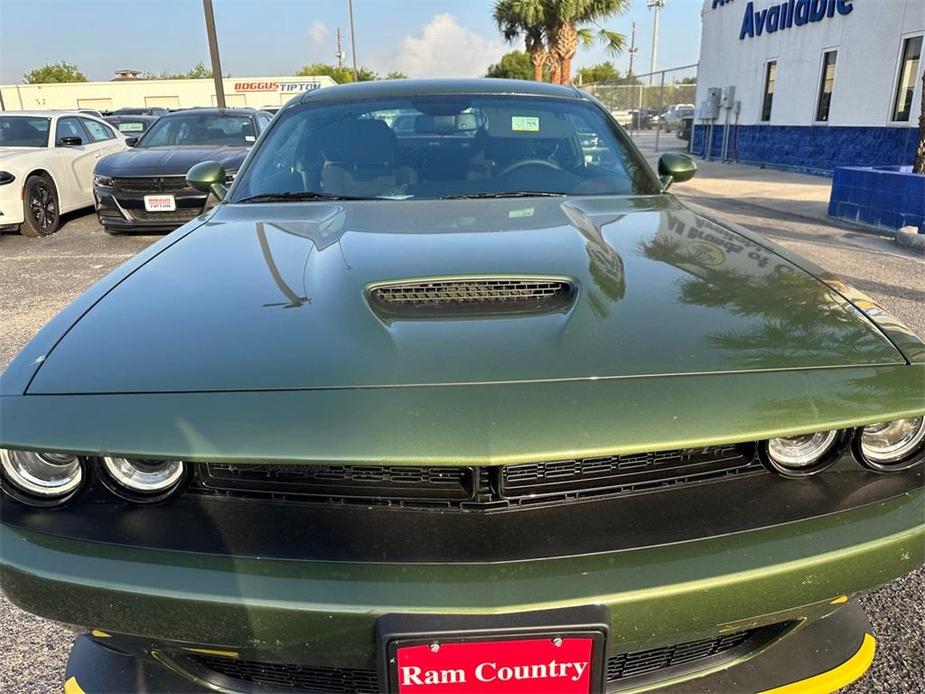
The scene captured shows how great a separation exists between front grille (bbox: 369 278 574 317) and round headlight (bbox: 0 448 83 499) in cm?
67

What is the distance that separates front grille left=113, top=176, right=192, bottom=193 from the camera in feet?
24.1

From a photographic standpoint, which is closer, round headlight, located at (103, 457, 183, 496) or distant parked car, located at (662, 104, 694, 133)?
round headlight, located at (103, 457, 183, 496)

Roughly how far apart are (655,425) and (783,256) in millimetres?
990

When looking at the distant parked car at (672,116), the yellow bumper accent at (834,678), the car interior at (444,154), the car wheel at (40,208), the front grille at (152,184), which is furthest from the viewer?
the distant parked car at (672,116)

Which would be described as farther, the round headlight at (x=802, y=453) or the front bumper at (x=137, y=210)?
the front bumper at (x=137, y=210)

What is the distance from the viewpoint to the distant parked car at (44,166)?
805 cm

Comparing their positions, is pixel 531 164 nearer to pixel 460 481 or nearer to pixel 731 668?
pixel 460 481

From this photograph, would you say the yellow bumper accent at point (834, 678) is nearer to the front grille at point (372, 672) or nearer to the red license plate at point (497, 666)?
the front grille at point (372, 672)

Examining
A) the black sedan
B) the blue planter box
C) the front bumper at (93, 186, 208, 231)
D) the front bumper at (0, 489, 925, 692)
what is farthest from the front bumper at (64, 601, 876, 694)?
the blue planter box

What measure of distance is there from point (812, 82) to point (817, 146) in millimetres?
1361

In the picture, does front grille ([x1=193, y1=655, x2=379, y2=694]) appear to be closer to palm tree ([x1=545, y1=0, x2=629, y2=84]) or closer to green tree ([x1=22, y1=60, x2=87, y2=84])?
palm tree ([x1=545, y1=0, x2=629, y2=84])

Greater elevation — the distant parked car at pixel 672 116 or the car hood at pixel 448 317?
the distant parked car at pixel 672 116

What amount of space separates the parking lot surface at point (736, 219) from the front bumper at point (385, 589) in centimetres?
80

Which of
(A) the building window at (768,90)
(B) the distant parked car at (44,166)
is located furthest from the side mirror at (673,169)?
(A) the building window at (768,90)
